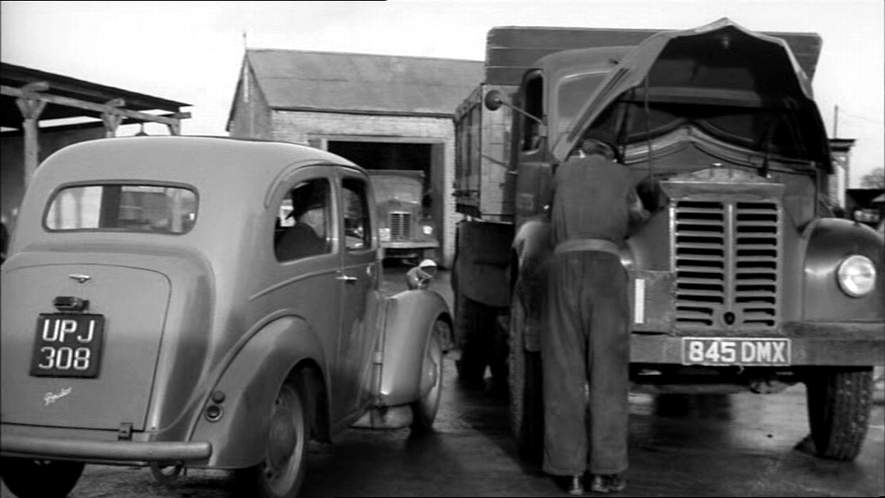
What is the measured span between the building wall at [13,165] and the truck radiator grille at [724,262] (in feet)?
10.7

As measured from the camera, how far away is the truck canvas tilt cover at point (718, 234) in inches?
202

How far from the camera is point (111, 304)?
404cm

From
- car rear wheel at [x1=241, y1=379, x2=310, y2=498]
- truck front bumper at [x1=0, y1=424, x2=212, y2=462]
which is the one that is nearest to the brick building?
car rear wheel at [x1=241, y1=379, x2=310, y2=498]

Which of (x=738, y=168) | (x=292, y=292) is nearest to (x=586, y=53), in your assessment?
(x=738, y=168)

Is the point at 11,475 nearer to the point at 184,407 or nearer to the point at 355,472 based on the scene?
the point at 184,407

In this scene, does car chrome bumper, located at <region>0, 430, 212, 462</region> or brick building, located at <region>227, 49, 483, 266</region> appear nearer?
car chrome bumper, located at <region>0, 430, 212, 462</region>

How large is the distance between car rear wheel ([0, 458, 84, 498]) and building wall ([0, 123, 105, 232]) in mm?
1101

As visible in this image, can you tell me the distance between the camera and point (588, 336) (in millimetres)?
4648

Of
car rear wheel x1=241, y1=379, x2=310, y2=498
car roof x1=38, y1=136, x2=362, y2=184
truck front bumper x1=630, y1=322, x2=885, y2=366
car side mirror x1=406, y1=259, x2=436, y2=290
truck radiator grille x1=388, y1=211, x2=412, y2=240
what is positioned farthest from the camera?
truck radiator grille x1=388, y1=211, x2=412, y2=240

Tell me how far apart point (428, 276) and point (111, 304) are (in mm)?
2601

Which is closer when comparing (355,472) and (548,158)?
(355,472)

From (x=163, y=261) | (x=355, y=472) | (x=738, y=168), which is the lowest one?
(x=355, y=472)

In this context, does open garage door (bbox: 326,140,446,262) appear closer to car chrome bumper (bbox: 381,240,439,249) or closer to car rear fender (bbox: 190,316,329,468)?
car chrome bumper (bbox: 381,240,439,249)

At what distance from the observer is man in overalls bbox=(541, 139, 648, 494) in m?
4.61
